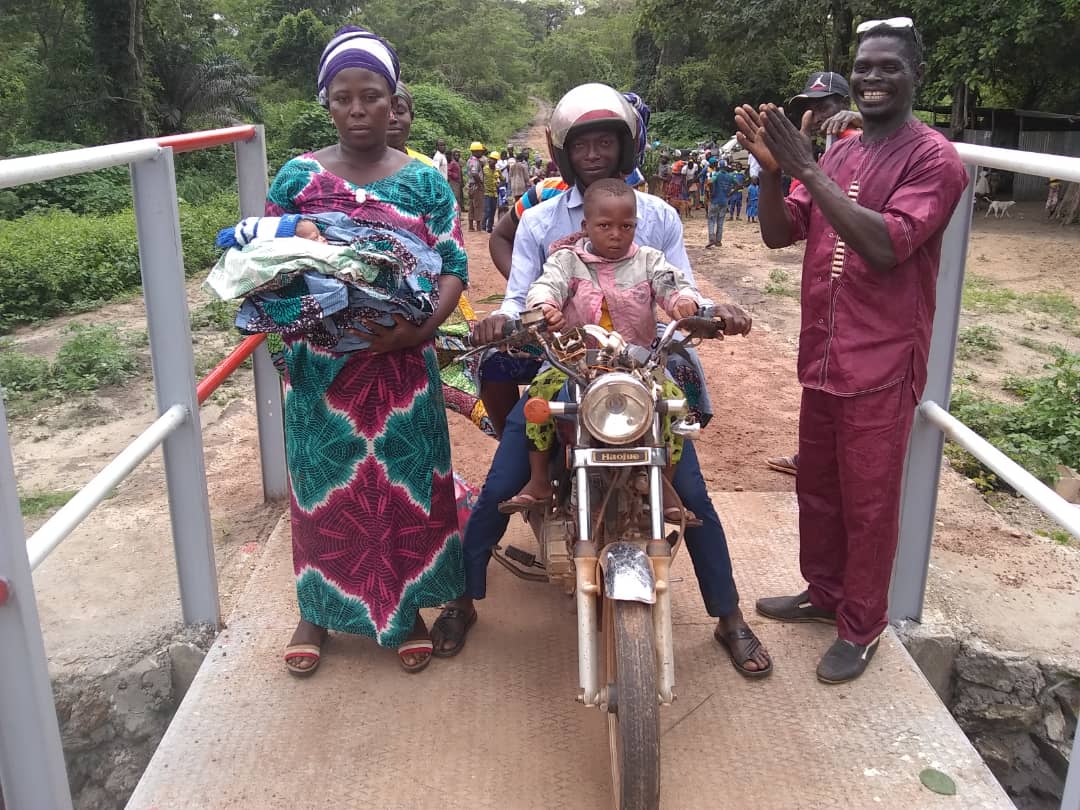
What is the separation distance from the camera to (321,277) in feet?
8.58

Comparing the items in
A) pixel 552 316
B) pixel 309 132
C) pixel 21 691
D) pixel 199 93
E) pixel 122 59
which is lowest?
pixel 21 691

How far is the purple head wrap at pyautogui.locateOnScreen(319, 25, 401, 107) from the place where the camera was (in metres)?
2.74

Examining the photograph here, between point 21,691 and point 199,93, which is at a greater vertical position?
point 199,93

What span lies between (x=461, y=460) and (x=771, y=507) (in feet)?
6.28

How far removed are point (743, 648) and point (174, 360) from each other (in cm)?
206

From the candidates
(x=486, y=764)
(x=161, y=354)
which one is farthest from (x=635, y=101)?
(x=486, y=764)

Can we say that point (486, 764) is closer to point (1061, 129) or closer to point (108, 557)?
point (108, 557)

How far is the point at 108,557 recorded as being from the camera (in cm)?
415

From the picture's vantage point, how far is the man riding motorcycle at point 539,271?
116 inches

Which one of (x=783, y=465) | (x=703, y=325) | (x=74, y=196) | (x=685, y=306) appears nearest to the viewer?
(x=703, y=325)

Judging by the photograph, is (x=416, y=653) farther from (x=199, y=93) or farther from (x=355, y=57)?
(x=199, y=93)

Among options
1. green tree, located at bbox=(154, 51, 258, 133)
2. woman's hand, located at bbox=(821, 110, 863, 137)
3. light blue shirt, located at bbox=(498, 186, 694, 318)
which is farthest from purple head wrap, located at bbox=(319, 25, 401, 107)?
green tree, located at bbox=(154, 51, 258, 133)

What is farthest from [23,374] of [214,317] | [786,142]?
[786,142]

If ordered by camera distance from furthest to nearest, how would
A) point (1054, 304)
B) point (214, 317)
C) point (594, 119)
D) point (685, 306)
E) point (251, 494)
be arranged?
point (1054, 304), point (214, 317), point (251, 494), point (594, 119), point (685, 306)
